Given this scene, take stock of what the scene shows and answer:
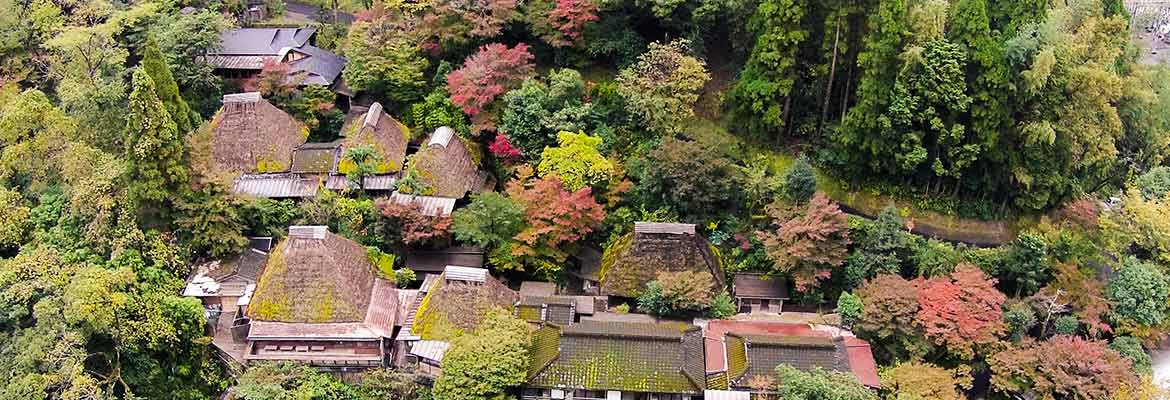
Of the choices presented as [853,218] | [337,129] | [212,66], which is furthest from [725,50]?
[212,66]

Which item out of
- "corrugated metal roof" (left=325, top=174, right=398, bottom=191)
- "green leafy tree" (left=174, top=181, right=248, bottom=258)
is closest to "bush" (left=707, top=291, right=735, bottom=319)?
"corrugated metal roof" (left=325, top=174, right=398, bottom=191)

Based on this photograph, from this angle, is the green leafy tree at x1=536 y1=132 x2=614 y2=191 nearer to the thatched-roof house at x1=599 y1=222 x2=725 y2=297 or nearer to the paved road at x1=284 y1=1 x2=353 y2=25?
the thatched-roof house at x1=599 y1=222 x2=725 y2=297

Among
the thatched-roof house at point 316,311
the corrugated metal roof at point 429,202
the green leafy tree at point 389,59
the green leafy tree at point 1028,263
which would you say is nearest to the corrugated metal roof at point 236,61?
the green leafy tree at point 389,59

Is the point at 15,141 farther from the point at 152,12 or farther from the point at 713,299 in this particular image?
the point at 713,299

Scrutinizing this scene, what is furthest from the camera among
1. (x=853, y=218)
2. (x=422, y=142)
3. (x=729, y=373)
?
(x=422, y=142)

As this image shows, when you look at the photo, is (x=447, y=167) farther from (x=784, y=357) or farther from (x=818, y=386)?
(x=818, y=386)

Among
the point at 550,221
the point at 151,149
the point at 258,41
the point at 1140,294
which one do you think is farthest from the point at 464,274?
the point at 1140,294
